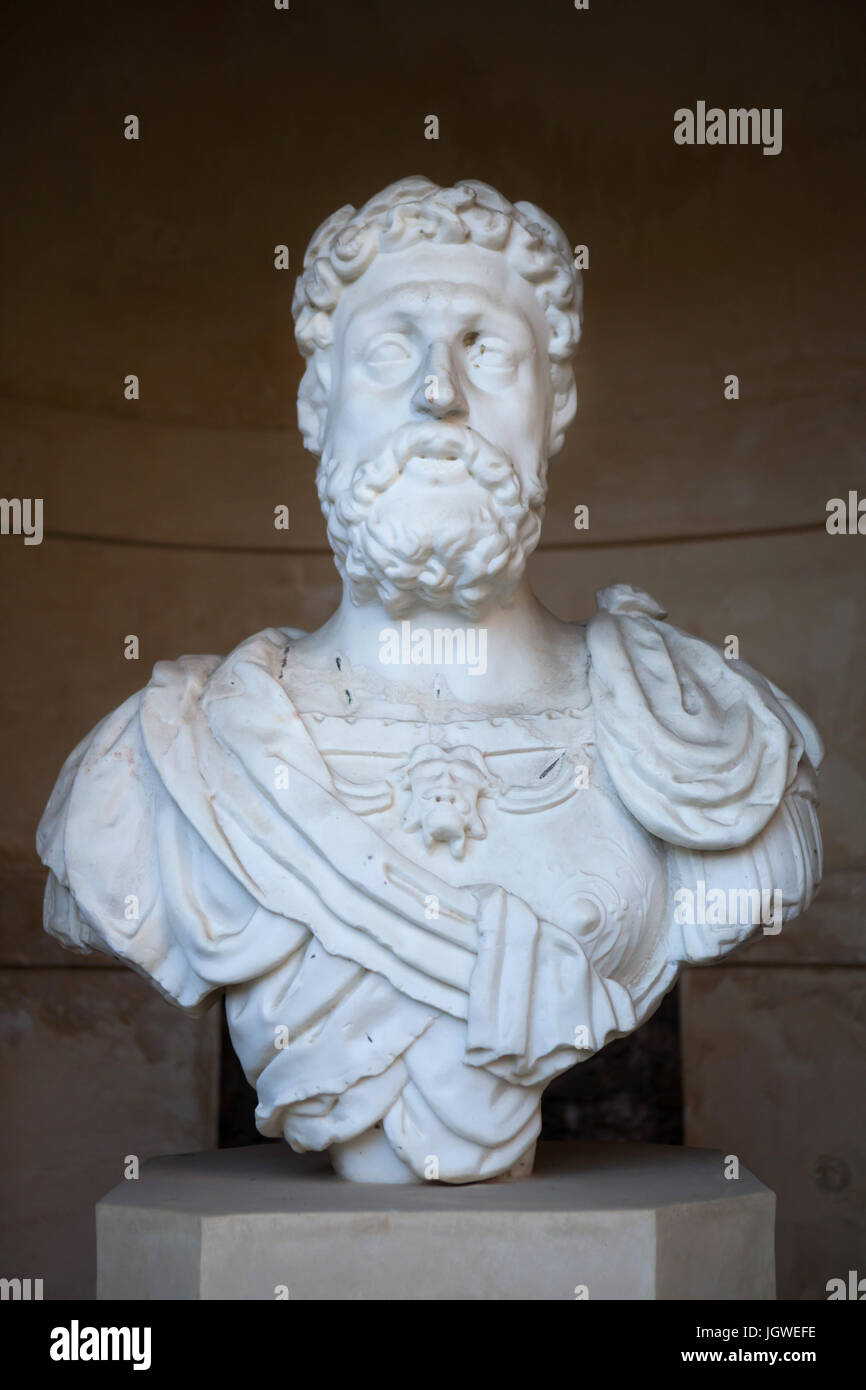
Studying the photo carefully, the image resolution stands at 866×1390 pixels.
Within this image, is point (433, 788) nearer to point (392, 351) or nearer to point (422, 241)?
point (392, 351)

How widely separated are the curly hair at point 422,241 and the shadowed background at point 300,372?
2.01 metres

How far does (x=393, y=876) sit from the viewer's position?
3568 mm

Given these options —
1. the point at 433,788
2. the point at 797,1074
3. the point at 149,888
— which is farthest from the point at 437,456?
the point at 797,1074

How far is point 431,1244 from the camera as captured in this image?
3.36m

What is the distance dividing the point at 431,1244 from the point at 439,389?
59.2 inches

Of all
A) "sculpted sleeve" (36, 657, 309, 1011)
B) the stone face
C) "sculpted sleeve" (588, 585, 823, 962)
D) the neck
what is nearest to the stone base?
"sculpted sleeve" (36, 657, 309, 1011)

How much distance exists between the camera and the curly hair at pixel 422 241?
3912 millimetres

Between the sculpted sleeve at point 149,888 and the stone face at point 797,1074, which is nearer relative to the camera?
the sculpted sleeve at point 149,888

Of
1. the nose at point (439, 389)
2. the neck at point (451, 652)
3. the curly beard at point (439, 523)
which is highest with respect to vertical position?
the nose at point (439, 389)

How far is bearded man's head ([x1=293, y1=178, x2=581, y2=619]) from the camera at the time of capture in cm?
379

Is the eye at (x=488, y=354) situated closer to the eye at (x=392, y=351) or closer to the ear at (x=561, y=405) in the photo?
the eye at (x=392, y=351)
